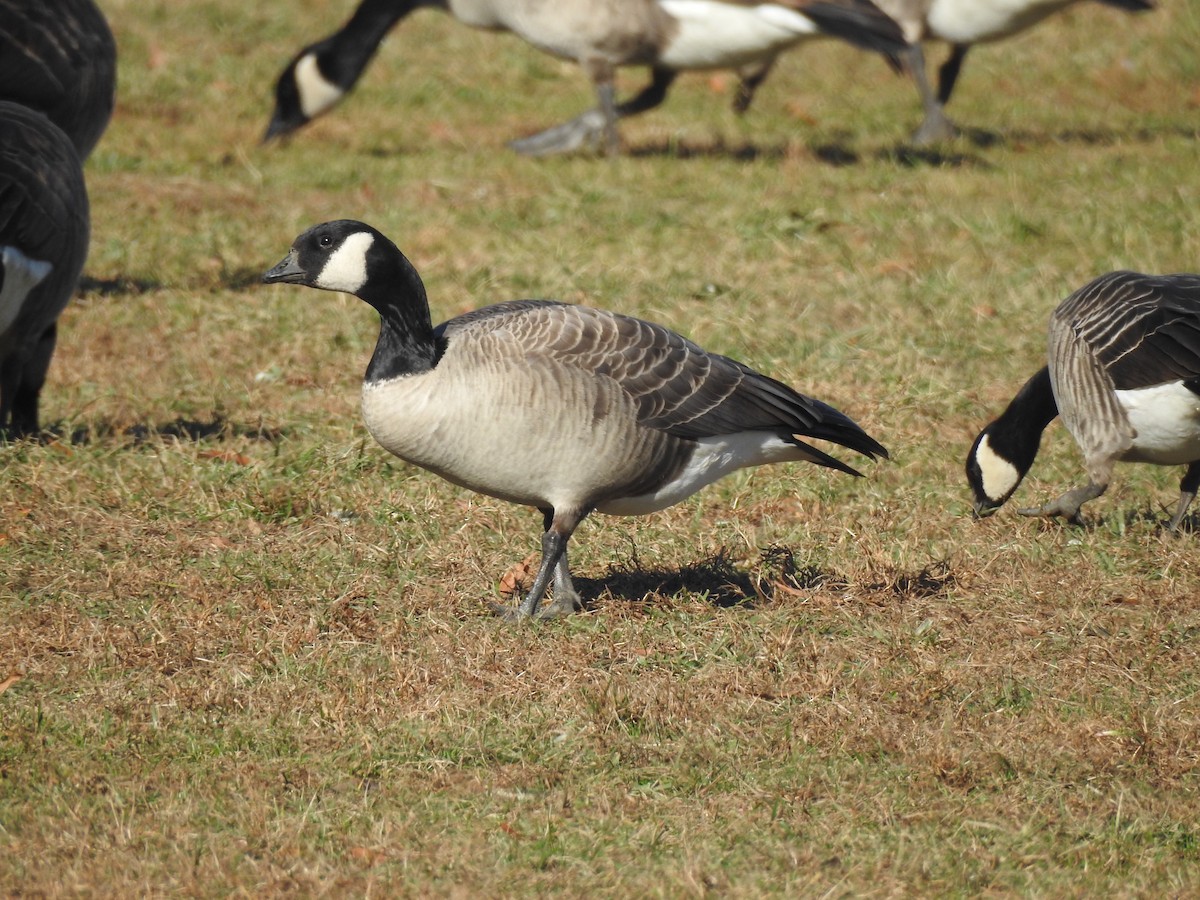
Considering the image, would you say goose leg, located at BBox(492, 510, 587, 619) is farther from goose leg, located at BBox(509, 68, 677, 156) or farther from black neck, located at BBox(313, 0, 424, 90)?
black neck, located at BBox(313, 0, 424, 90)

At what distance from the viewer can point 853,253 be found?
343 inches

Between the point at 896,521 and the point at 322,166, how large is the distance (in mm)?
5976

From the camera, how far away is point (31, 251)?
591 cm

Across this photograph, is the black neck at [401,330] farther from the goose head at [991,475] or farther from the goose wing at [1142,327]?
the goose wing at [1142,327]

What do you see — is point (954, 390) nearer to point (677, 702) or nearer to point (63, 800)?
point (677, 702)

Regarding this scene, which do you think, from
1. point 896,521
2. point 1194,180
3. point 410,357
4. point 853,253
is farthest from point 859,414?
point 1194,180

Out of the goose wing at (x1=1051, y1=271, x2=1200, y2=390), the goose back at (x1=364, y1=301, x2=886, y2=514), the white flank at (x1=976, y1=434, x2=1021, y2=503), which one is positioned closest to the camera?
the goose back at (x1=364, y1=301, x2=886, y2=514)

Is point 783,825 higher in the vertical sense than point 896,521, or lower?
higher

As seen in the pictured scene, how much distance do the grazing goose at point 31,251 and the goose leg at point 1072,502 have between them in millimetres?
3880

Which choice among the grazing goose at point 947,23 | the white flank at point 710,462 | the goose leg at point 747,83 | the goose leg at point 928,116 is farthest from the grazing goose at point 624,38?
the white flank at point 710,462

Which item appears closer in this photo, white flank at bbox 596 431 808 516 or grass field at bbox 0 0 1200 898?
grass field at bbox 0 0 1200 898

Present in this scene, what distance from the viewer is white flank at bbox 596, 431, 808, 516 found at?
4785mm

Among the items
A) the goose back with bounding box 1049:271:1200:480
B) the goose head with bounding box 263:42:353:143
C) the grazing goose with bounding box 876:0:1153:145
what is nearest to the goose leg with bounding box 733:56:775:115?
the grazing goose with bounding box 876:0:1153:145

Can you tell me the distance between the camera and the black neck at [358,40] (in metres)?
11.1
